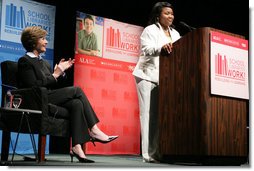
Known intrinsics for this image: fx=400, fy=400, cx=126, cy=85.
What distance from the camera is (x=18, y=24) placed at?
14.1 feet

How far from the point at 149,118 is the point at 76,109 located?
25.1 inches

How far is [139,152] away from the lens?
5320 mm

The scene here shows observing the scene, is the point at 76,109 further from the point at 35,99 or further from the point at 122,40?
the point at 122,40

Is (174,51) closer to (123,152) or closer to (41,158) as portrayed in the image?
(41,158)

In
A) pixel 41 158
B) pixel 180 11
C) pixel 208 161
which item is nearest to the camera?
pixel 208 161

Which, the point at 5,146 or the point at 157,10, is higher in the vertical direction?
the point at 157,10

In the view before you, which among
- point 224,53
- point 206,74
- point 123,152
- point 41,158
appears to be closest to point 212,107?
point 206,74

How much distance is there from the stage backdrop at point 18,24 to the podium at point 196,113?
197 centimetres

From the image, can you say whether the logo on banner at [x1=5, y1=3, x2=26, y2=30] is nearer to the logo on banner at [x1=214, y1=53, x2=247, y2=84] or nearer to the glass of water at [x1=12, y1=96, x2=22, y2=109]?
the glass of water at [x1=12, y1=96, x2=22, y2=109]

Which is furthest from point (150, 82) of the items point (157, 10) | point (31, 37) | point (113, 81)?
point (113, 81)

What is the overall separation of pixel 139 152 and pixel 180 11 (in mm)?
1918

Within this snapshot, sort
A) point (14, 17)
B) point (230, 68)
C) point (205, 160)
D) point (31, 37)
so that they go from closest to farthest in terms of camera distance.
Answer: point (205, 160) < point (230, 68) < point (31, 37) < point (14, 17)

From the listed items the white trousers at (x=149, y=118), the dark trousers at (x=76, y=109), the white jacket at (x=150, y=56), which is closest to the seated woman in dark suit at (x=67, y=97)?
the dark trousers at (x=76, y=109)

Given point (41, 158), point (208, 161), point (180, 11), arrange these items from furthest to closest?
point (180, 11), point (41, 158), point (208, 161)
